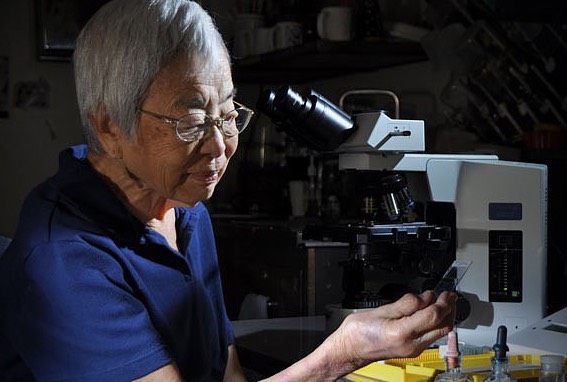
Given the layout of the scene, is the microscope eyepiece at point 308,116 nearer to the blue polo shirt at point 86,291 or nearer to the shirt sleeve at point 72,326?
the blue polo shirt at point 86,291

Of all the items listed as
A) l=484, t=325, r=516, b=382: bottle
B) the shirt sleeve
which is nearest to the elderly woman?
the shirt sleeve

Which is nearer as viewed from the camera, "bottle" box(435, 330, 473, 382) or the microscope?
"bottle" box(435, 330, 473, 382)

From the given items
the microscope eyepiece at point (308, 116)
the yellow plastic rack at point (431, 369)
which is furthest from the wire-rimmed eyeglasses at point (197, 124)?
the yellow plastic rack at point (431, 369)

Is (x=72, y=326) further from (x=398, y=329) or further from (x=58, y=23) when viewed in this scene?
(x=58, y=23)

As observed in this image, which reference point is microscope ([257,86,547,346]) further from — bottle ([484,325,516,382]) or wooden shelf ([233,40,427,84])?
wooden shelf ([233,40,427,84])

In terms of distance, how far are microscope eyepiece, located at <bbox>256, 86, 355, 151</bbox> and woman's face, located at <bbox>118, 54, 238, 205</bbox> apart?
271 mm

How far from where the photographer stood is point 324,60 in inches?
143

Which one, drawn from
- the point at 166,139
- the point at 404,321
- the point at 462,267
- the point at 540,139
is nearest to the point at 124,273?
the point at 166,139

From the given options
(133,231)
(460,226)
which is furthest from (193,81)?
(460,226)

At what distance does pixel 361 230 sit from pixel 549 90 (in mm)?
1257

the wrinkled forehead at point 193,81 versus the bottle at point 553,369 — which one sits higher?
the wrinkled forehead at point 193,81

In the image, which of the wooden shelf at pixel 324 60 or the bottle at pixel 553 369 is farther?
the wooden shelf at pixel 324 60

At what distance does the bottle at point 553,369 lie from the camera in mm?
1509

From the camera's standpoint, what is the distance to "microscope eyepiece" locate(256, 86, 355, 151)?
1819mm
